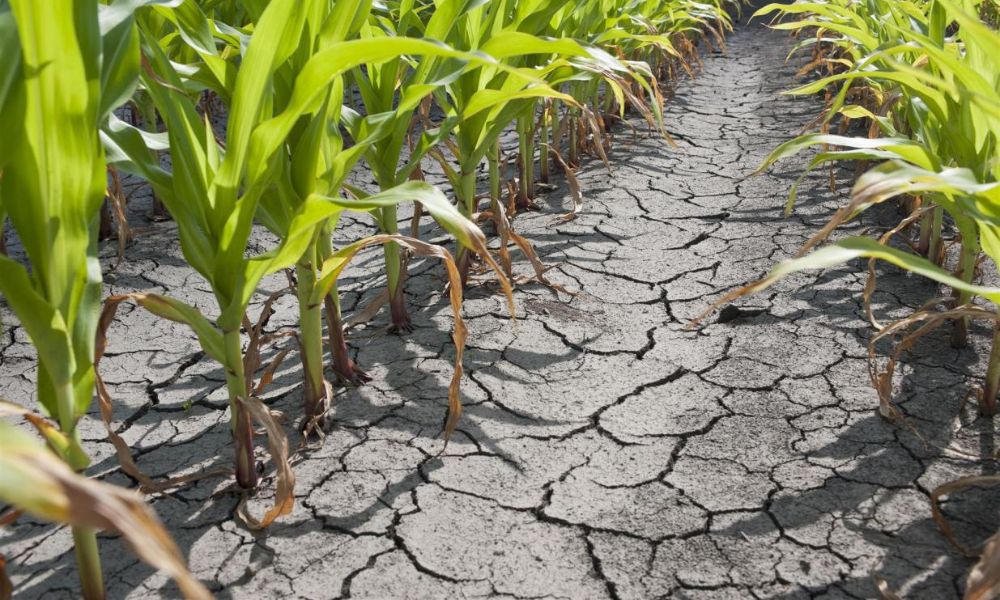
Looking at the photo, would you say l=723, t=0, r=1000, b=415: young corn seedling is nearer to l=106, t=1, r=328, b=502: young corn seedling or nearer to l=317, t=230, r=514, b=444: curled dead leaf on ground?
l=317, t=230, r=514, b=444: curled dead leaf on ground

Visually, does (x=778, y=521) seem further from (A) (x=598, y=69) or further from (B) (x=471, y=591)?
(A) (x=598, y=69)

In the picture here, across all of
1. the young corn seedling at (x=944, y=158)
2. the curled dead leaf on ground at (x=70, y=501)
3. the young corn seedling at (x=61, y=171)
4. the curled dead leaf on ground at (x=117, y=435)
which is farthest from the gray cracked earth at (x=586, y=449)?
the curled dead leaf on ground at (x=70, y=501)

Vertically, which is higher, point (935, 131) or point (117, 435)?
point (935, 131)

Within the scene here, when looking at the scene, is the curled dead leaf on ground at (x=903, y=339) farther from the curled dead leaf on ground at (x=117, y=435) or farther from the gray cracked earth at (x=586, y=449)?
the curled dead leaf on ground at (x=117, y=435)

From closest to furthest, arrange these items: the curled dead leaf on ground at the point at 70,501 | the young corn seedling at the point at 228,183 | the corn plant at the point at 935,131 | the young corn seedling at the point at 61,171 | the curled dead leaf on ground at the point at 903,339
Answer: the curled dead leaf on ground at the point at 70,501, the young corn seedling at the point at 61,171, the corn plant at the point at 935,131, the young corn seedling at the point at 228,183, the curled dead leaf on ground at the point at 903,339

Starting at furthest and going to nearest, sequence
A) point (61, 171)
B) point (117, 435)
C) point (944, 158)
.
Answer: point (944, 158) < point (117, 435) < point (61, 171)

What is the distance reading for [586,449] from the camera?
5.16ft

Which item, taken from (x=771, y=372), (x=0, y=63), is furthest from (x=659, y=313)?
(x=0, y=63)

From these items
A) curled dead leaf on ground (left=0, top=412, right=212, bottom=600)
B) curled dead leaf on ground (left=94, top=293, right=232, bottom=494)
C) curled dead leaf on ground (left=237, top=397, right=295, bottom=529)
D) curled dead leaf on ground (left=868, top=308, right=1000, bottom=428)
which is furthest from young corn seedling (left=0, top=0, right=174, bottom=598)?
curled dead leaf on ground (left=868, top=308, right=1000, bottom=428)

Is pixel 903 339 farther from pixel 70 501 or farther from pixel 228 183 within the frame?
pixel 70 501

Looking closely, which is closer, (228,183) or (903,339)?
(228,183)

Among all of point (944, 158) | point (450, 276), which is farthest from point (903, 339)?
point (450, 276)

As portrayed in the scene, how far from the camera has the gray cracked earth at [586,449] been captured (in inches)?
49.7

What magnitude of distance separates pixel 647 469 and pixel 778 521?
0.78ft
